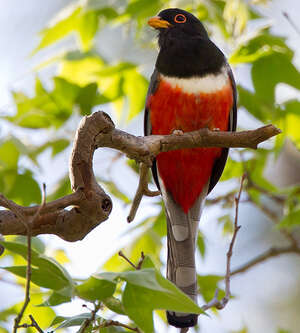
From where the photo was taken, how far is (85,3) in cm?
361

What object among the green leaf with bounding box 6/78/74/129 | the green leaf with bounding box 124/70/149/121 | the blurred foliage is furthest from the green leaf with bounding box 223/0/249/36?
the green leaf with bounding box 6/78/74/129

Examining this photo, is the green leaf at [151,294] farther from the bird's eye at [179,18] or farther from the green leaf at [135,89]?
the bird's eye at [179,18]

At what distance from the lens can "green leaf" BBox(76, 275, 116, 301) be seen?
5.56ft

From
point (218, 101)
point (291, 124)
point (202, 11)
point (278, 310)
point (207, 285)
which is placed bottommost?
point (278, 310)

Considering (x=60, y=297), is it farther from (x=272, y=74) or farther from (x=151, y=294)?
(x=272, y=74)

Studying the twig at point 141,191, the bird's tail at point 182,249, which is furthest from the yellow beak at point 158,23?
the twig at point 141,191

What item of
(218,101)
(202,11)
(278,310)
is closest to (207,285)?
(218,101)

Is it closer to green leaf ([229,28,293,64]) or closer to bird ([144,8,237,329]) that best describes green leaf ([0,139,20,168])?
bird ([144,8,237,329])

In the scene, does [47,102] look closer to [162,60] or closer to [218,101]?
[162,60]

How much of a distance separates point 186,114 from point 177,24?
0.77m

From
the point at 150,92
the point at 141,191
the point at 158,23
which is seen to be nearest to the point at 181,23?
the point at 158,23

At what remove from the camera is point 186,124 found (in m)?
3.36

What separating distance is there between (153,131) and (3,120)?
33.1 inches

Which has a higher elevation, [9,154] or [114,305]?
[114,305]
